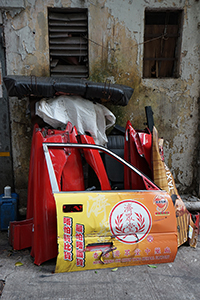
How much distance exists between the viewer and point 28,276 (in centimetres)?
220

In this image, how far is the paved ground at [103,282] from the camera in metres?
Result: 1.96

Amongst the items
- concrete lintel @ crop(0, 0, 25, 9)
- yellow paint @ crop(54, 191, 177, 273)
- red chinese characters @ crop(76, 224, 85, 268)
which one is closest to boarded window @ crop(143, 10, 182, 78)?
concrete lintel @ crop(0, 0, 25, 9)

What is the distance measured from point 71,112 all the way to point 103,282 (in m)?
2.30

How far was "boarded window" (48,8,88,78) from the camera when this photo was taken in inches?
143

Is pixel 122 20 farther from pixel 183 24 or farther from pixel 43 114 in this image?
pixel 43 114

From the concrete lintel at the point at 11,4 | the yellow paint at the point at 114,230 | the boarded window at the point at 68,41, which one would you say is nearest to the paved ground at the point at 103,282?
the yellow paint at the point at 114,230

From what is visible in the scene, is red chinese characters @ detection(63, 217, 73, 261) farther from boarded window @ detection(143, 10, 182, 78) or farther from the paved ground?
boarded window @ detection(143, 10, 182, 78)

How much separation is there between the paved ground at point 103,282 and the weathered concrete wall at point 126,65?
6.19 feet

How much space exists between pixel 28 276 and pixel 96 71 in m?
3.28

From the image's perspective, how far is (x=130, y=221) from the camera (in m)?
2.27

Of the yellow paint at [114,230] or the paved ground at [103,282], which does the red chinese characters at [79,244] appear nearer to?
the yellow paint at [114,230]

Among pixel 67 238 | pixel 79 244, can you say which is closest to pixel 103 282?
pixel 79 244

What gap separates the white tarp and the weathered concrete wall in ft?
2.45

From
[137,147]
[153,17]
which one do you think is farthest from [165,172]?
[153,17]
